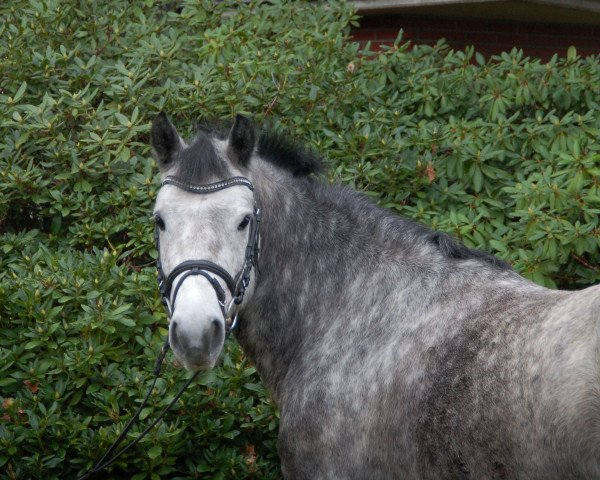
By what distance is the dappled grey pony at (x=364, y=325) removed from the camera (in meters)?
2.73

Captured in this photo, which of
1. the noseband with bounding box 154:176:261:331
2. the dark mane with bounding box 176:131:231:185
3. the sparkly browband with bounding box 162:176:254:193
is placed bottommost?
the noseband with bounding box 154:176:261:331

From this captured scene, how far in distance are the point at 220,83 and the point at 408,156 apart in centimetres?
158

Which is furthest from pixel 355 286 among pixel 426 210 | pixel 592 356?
pixel 426 210

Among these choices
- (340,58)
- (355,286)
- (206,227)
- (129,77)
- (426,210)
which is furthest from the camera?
(340,58)

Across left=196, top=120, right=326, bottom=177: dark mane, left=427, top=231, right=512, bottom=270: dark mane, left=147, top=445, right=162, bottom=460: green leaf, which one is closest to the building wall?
left=196, top=120, right=326, bottom=177: dark mane

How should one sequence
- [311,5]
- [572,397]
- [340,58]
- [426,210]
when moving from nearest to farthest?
[572,397] → [426,210] → [340,58] → [311,5]

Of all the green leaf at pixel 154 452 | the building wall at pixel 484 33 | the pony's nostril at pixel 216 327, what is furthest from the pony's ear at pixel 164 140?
the building wall at pixel 484 33

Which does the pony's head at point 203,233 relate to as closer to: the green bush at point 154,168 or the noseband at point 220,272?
the noseband at point 220,272

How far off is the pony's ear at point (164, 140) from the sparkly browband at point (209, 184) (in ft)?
0.55

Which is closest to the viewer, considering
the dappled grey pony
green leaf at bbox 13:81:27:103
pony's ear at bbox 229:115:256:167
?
the dappled grey pony

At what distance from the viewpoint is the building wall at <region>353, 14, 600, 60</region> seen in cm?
841

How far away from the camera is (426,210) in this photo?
5.82 metres

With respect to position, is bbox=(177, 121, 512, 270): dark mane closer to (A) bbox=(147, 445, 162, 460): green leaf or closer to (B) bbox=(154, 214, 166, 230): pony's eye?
(B) bbox=(154, 214, 166, 230): pony's eye

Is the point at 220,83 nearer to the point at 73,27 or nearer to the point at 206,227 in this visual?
the point at 73,27
